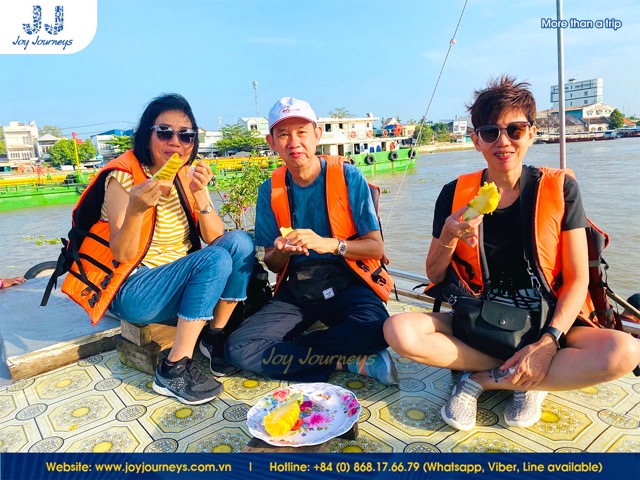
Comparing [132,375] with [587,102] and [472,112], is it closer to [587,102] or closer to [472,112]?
[472,112]

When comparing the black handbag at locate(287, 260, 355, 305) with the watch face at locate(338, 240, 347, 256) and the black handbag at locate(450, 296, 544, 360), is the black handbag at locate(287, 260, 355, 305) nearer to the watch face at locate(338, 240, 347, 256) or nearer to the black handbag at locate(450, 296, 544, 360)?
the watch face at locate(338, 240, 347, 256)

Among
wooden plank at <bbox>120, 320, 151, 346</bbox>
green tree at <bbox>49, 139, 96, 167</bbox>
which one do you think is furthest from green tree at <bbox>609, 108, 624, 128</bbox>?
wooden plank at <bbox>120, 320, 151, 346</bbox>

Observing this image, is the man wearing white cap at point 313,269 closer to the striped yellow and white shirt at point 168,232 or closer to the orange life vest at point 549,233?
the striped yellow and white shirt at point 168,232

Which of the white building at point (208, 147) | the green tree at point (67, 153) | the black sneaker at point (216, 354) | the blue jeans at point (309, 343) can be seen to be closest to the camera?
the blue jeans at point (309, 343)

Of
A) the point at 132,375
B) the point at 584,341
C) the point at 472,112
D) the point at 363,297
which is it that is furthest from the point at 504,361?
the point at 132,375

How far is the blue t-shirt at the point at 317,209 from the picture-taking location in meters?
2.57

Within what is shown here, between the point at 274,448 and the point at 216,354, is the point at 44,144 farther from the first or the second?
the point at 274,448

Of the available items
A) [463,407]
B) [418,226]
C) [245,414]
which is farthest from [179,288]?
[418,226]

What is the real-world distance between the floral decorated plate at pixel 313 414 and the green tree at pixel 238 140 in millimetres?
41996

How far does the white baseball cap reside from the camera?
2.42m

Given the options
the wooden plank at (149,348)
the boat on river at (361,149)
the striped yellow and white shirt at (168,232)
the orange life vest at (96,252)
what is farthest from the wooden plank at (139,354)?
the boat on river at (361,149)

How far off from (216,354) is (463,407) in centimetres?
142

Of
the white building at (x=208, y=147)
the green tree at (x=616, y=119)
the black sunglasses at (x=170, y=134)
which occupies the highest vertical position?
the green tree at (x=616, y=119)
